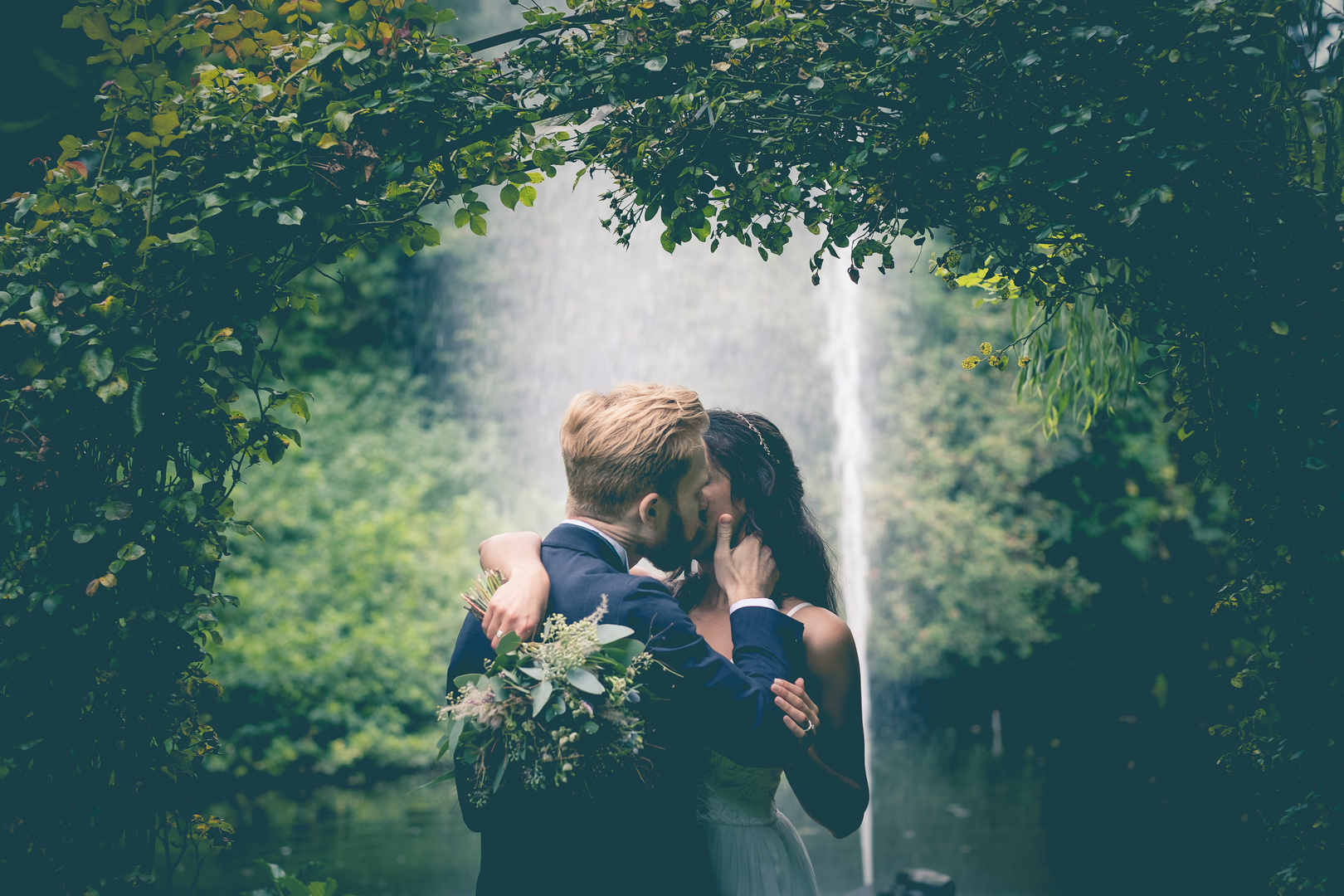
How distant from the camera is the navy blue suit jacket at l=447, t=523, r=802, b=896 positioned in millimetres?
2051

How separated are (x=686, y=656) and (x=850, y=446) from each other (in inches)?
440

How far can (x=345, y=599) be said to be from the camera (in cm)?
1049

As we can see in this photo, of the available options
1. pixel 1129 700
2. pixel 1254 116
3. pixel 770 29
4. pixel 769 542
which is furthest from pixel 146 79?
pixel 1129 700

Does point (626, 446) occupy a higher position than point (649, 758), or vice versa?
point (626, 446)

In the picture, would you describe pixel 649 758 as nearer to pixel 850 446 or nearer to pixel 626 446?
pixel 626 446

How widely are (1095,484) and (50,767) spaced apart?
40.2 feet

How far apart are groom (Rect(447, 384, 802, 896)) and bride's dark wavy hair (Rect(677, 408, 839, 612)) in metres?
0.29

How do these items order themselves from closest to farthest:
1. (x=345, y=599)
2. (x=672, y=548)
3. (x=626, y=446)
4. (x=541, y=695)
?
(x=541, y=695) → (x=626, y=446) → (x=672, y=548) → (x=345, y=599)

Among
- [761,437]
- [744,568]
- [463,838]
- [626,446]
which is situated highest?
[761,437]

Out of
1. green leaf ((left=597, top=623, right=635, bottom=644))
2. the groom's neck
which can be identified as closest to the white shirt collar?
the groom's neck

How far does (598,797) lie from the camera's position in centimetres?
208

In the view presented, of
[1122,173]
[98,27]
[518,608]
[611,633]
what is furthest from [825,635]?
[98,27]

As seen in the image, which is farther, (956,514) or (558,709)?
(956,514)

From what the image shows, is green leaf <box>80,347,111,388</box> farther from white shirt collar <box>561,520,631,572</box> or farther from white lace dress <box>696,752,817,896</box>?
white lace dress <box>696,752,817,896</box>
